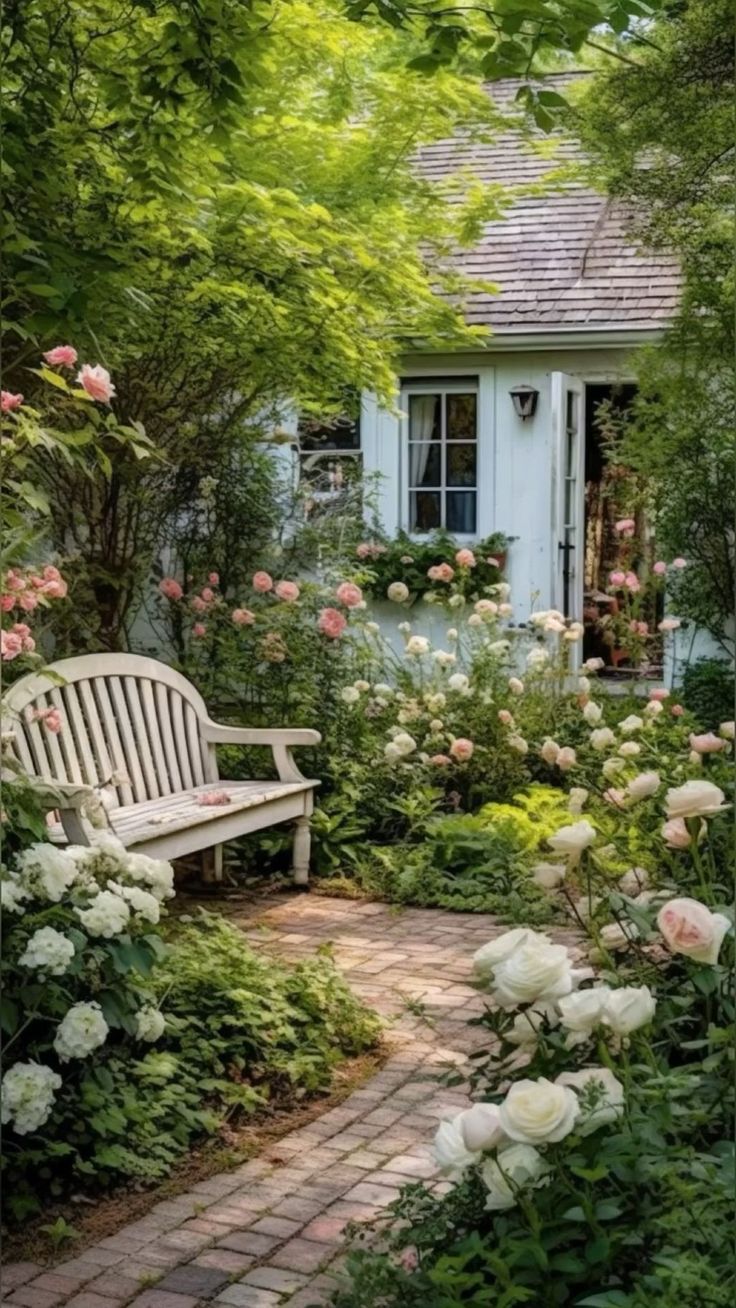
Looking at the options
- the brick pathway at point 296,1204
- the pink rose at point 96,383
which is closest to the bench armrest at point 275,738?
the brick pathway at point 296,1204

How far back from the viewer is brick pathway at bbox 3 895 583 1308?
2.74m

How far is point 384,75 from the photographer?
26.0 feet

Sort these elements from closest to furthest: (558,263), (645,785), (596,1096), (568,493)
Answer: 1. (596,1096)
2. (645,785)
3. (568,493)
4. (558,263)

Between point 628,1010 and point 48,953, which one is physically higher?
point 628,1010

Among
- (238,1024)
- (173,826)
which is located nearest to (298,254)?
(173,826)

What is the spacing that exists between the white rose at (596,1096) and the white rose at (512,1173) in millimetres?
86

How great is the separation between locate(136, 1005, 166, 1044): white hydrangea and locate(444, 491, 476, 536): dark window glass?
7267 millimetres

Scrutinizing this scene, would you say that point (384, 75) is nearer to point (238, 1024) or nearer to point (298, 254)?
point (298, 254)

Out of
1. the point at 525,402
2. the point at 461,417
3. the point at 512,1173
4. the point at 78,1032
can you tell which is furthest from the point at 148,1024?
the point at 461,417

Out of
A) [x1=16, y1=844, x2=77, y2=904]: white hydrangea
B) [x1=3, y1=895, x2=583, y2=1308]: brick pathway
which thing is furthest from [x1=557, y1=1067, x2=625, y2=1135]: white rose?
[x1=16, y1=844, x2=77, y2=904]: white hydrangea

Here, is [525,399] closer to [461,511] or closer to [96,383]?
[461,511]

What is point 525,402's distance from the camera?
10.0 m

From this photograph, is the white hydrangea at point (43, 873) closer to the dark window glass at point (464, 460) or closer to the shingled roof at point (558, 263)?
the shingled roof at point (558, 263)

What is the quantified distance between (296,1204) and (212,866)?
311cm
